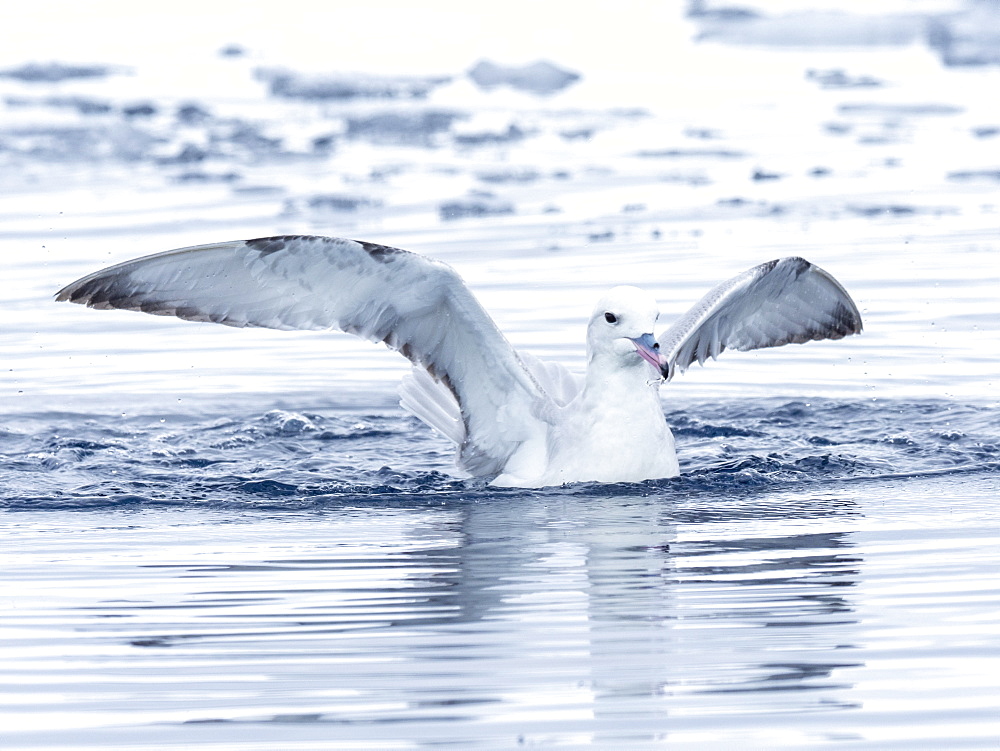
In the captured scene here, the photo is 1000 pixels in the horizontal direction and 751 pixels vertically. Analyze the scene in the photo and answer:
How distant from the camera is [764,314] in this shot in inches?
403

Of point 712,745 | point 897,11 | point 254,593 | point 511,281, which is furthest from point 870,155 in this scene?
point 712,745

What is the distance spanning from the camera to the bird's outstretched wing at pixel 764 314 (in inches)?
366

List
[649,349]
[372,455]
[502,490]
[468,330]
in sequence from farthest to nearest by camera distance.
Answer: [372,455] → [502,490] → [468,330] → [649,349]

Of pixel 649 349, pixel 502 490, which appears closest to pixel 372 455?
pixel 502 490

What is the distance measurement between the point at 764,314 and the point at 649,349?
5.94ft

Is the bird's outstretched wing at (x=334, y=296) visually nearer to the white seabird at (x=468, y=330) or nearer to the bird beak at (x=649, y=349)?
the white seabird at (x=468, y=330)

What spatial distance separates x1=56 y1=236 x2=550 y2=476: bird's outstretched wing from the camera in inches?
328

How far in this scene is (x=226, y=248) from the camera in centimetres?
834

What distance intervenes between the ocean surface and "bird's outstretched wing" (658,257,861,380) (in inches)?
20.7

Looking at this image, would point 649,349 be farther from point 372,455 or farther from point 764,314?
point 372,455

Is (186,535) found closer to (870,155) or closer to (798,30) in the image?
(870,155)

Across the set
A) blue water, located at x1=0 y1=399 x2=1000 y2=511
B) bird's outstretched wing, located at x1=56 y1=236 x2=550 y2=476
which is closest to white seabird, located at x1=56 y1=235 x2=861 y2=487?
bird's outstretched wing, located at x1=56 y1=236 x2=550 y2=476

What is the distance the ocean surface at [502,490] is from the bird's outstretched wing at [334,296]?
0.66 meters

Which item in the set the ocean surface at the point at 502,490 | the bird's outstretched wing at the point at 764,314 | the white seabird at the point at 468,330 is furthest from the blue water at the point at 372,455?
the bird's outstretched wing at the point at 764,314
